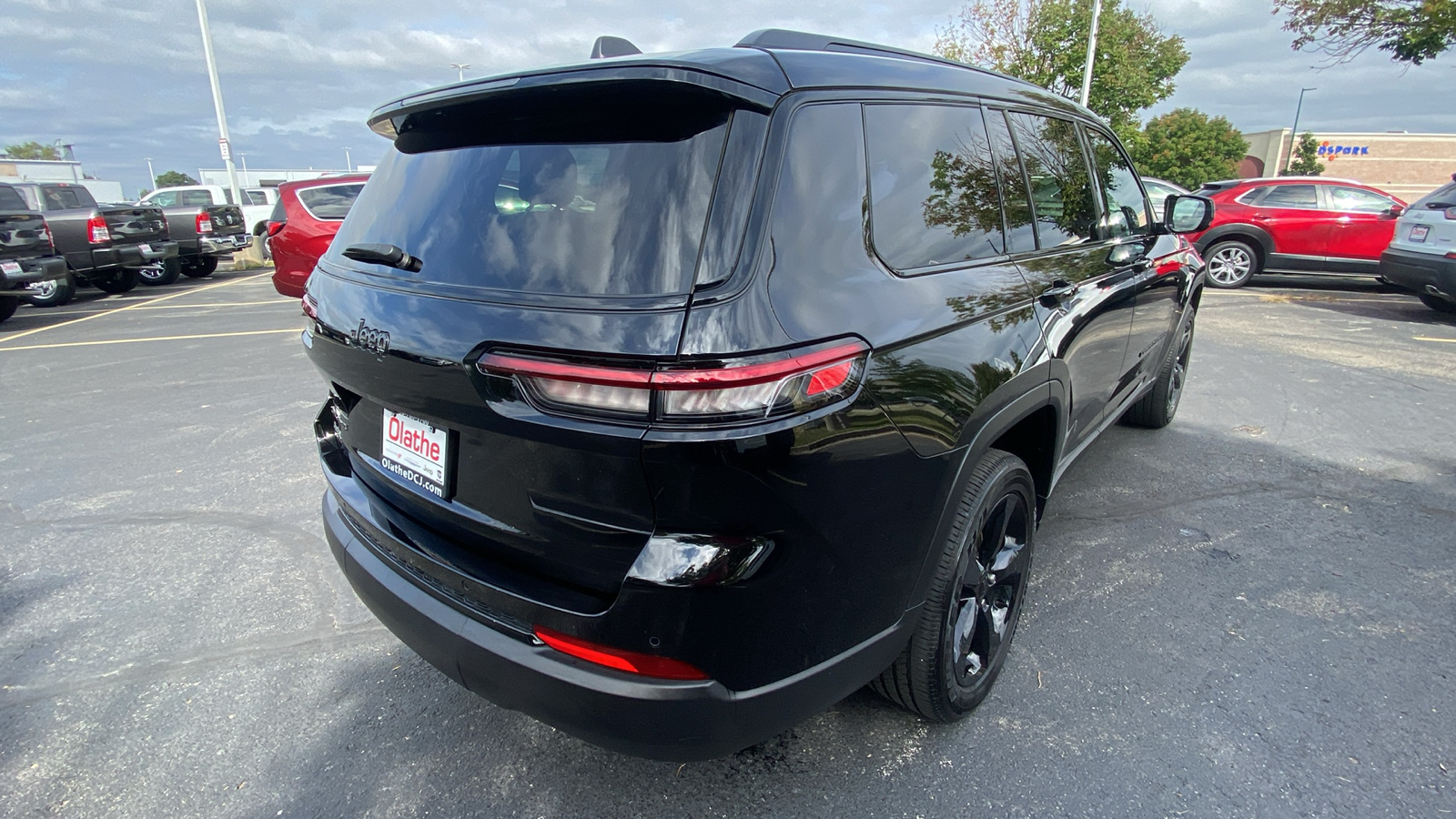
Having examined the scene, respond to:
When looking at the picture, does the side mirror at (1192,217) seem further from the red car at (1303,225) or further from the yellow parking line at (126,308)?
the yellow parking line at (126,308)

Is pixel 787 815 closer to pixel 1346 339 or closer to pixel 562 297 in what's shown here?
pixel 562 297

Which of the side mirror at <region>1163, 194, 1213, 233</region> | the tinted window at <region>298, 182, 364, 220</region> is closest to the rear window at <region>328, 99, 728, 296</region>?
the side mirror at <region>1163, 194, 1213, 233</region>

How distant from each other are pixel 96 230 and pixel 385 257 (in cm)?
1315

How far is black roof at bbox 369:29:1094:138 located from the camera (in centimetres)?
164

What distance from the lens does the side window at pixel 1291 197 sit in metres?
10.9

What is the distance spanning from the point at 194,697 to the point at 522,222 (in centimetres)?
196

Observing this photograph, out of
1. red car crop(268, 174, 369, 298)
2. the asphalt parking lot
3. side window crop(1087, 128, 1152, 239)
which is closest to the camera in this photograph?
the asphalt parking lot

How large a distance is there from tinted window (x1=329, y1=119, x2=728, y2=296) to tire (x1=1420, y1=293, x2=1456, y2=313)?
36.2 feet

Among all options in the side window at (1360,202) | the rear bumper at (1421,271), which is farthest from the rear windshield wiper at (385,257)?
the side window at (1360,202)

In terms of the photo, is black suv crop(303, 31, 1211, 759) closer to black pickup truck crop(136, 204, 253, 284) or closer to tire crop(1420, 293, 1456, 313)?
tire crop(1420, 293, 1456, 313)

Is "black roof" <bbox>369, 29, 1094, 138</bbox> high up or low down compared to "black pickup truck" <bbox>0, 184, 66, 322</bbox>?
up

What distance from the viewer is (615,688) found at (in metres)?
1.58

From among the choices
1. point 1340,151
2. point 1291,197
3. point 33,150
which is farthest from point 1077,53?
point 33,150

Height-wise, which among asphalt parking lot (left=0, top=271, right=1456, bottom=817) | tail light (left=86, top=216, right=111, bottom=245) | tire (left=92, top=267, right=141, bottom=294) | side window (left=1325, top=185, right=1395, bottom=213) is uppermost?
side window (left=1325, top=185, right=1395, bottom=213)
